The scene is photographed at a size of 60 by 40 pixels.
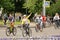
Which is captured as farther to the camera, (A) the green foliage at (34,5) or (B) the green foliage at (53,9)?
(A) the green foliage at (34,5)

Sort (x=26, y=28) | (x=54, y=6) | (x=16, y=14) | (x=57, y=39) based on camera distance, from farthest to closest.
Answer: (x=16, y=14) → (x=54, y=6) → (x=26, y=28) → (x=57, y=39)

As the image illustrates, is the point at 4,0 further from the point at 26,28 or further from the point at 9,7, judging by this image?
the point at 26,28

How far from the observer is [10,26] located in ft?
76.2

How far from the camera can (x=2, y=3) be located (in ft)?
170

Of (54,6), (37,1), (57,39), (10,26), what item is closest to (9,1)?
(37,1)

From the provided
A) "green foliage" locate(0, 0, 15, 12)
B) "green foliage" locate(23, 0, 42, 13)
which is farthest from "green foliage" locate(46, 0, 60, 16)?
"green foliage" locate(0, 0, 15, 12)

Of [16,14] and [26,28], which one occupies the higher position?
[26,28]

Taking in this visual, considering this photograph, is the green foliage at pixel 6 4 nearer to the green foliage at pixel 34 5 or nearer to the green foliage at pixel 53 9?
the green foliage at pixel 34 5

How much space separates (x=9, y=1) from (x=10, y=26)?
3130 cm

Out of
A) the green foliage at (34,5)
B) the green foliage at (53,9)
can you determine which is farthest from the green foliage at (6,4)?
the green foliage at (53,9)

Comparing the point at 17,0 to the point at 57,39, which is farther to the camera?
the point at 17,0

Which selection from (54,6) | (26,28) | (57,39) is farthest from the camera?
(54,6)

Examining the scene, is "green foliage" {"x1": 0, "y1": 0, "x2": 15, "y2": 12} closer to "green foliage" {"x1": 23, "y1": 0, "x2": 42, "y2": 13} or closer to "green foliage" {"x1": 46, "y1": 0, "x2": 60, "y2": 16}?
"green foliage" {"x1": 23, "y1": 0, "x2": 42, "y2": 13}

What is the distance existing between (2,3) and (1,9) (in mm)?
1153
